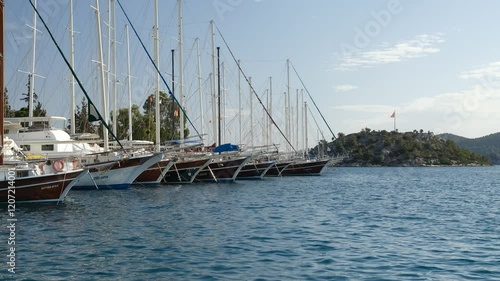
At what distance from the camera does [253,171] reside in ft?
244

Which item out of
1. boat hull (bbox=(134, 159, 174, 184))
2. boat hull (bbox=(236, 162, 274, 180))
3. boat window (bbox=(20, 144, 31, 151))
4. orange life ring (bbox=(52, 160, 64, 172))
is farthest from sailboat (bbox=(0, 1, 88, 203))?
boat hull (bbox=(236, 162, 274, 180))

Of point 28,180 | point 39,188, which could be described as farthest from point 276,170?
point 28,180

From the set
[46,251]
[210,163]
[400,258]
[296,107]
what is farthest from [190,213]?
[296,107]

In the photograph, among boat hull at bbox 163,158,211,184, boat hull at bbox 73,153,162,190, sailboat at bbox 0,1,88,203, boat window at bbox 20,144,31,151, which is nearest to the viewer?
sailboat at bbox 0,1,88,203

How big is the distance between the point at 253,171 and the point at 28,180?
151 feet

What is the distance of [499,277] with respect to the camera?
15891 mm

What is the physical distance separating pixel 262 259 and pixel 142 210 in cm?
1425

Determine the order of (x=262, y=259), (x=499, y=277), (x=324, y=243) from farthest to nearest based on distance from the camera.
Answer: (x=324, y=243) → (x=262, y=259) → (x=499, y=277)

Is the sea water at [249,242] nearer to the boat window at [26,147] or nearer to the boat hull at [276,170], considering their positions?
the boat window at [26,147]

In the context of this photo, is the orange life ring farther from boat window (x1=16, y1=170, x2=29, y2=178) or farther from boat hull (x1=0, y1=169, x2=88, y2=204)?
boat window (x1=16, y1=170, x2=29, y2=178)

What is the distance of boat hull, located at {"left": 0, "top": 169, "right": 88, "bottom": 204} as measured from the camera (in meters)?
29.5

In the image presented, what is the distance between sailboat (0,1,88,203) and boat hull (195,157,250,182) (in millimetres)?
30005

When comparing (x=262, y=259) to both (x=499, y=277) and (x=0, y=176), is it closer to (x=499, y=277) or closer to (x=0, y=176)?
(x=499, y=277)

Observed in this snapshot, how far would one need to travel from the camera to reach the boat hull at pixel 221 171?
200ft
